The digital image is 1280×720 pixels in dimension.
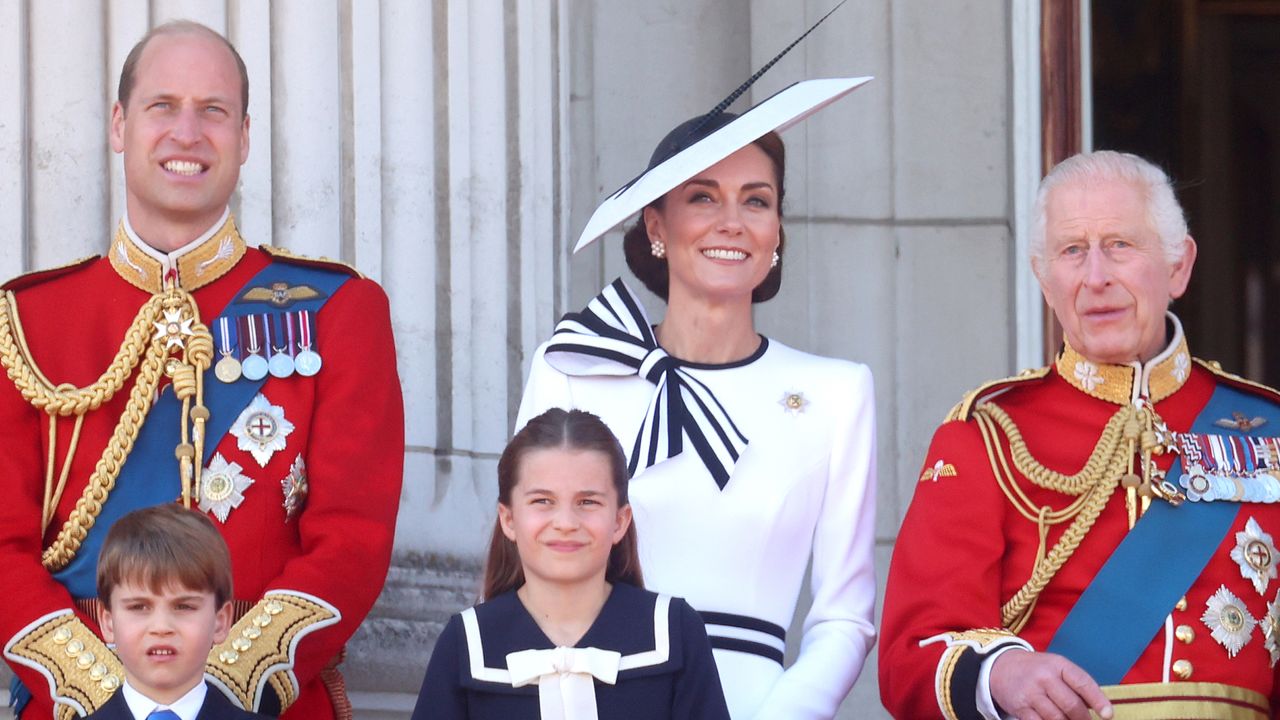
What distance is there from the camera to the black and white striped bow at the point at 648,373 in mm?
4625

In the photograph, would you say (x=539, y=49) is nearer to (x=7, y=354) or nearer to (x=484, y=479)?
(x=484, y=479)

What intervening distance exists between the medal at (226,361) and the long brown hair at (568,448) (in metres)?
0.55

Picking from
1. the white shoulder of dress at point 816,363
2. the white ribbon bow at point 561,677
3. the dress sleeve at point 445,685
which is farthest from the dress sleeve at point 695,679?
the white shoulder of dress at point 816,363

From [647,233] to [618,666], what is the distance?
1075mm

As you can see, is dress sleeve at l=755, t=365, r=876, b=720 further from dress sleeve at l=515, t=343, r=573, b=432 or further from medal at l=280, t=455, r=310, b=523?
medal at l=280, t=455, r=310, b=523

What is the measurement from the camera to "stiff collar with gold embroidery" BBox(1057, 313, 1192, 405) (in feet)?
14.8

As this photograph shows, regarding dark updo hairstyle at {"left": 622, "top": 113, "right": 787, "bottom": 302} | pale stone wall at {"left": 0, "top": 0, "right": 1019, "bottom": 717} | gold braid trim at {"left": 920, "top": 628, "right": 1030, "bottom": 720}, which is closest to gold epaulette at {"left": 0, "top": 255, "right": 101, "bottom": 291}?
pale stone wall at {"left": 0, "top": 0, "right": 1019, "bottom": 717}

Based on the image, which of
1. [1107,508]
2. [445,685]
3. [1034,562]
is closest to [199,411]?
[445,685]

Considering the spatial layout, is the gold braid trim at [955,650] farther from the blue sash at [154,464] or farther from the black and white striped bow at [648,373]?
the blue sash at [154,464]

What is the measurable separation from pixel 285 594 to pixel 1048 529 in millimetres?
1253

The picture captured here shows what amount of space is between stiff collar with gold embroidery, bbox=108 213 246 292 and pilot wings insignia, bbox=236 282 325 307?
0.07 m

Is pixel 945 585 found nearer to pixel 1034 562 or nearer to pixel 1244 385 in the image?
pixel 1034 562

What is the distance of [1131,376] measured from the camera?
4.52 m

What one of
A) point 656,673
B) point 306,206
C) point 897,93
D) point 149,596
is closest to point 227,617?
point 149,596
